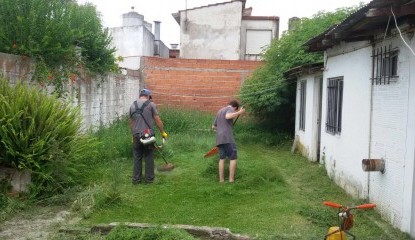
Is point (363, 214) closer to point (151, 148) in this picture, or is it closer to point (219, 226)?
point (219, 226)

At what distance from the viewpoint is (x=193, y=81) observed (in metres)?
17.3

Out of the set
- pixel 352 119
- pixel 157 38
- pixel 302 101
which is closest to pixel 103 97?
pixel 302 101

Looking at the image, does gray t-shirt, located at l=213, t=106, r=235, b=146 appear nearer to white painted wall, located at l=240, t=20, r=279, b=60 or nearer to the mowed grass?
the mowed grass

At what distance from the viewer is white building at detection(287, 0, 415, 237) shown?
5125 mm

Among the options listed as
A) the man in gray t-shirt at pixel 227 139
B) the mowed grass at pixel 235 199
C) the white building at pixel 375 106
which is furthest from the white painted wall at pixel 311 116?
the man in gray t-shirt at pixel 227 139

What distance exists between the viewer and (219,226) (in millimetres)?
5684

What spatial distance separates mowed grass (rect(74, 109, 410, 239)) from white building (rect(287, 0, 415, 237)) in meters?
0.35

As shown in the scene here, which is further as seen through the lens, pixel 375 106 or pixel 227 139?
pixel 227 139

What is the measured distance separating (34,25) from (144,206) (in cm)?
418

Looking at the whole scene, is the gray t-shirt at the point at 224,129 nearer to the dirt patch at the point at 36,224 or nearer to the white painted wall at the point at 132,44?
the dirt patch at the point at 36,224

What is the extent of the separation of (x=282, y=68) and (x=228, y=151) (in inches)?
229

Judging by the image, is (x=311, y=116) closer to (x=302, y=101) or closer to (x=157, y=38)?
(x=302, y=101)

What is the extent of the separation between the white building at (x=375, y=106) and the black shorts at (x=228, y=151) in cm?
191

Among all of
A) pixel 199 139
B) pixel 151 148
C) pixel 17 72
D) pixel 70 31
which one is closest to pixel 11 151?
pixel 17 72
